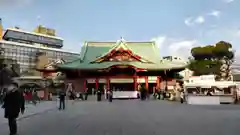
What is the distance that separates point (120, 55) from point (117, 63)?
155 inches

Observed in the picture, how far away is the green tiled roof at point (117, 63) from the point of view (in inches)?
1969

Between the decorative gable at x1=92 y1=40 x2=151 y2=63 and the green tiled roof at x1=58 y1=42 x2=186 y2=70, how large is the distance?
0.96m

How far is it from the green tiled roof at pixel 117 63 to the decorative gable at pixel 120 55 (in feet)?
3.14

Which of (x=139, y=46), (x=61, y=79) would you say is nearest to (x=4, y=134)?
(x=61, y=79)

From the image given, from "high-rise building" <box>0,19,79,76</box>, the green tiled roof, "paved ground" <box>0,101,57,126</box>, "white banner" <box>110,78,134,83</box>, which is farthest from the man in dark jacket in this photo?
"high-rise building" <box>0,19,79,76</box>

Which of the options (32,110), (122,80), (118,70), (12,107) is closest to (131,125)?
(12,107)

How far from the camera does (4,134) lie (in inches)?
366

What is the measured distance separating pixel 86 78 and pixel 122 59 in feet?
21.7

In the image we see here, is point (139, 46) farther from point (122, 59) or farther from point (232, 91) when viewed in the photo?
point (232, 91)

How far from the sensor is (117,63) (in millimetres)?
49062

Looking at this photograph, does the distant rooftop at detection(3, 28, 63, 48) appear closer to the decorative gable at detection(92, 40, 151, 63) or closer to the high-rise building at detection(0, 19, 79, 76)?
the high-rise building at detection(0, 19, 79, 76)

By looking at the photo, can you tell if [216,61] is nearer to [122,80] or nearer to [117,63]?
[122,80]

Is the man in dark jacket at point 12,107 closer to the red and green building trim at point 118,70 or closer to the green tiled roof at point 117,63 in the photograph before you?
the red and green building trim at point 118,70

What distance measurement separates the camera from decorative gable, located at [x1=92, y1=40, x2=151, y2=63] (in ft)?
170
